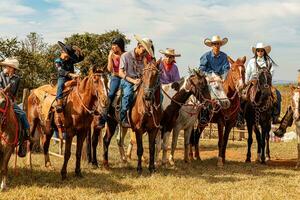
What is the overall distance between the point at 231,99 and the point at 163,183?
13.1ft

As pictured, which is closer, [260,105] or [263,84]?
[263,84]

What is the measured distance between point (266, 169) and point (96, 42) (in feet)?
115

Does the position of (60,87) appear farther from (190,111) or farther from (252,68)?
(252,68)

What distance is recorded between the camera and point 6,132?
25.7ft

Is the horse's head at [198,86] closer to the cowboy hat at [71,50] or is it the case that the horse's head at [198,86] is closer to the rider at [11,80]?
the cowboy hat at [71,50]

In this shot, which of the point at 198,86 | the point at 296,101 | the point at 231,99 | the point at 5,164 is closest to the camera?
the point at 5,164

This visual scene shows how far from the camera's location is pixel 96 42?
145 ft

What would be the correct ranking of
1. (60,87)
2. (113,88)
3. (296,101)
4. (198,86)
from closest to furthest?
(60,87) → (198,86) → (113,88) → (296,101)

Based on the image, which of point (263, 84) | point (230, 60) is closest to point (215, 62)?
point (230, 60)

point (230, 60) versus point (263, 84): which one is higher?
point (230, 60)

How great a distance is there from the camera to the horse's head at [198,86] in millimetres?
10492

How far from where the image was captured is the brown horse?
776 cm

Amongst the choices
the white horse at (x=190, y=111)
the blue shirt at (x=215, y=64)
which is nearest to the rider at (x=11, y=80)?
the white horse at (x=190, y=111)

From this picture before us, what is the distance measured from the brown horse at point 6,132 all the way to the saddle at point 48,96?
1.82 metres
